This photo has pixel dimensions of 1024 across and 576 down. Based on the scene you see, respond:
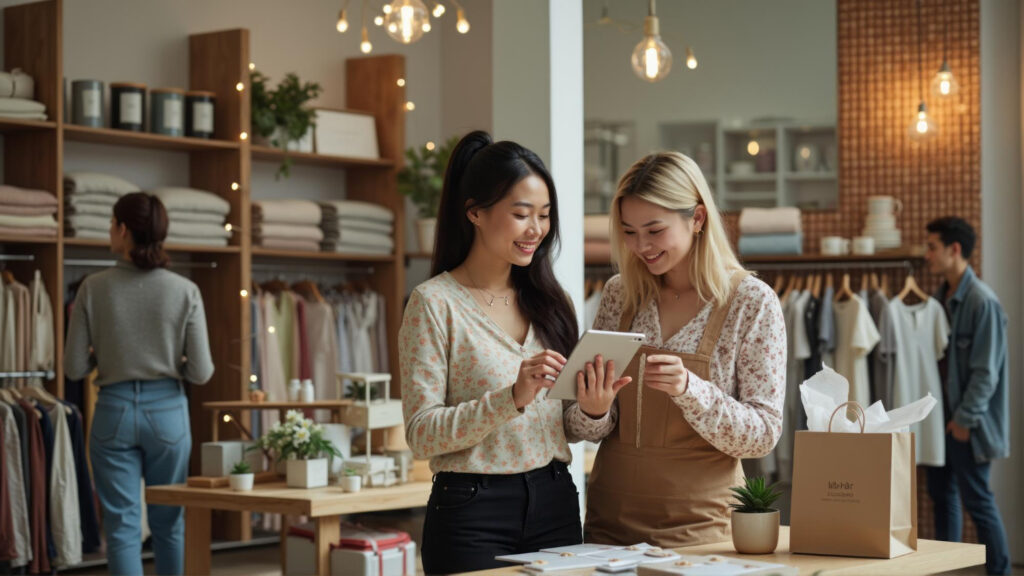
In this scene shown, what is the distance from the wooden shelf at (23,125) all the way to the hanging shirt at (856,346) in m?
4.20

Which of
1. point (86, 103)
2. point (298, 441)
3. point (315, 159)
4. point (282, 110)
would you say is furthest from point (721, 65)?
point (298, 441)

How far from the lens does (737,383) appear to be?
100 inches

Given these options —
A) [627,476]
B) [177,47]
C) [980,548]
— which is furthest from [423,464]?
[177,47]

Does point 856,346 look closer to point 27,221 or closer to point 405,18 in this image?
point 405,18

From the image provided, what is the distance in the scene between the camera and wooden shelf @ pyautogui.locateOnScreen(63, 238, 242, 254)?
238 inches

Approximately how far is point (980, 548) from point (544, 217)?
1122 mm

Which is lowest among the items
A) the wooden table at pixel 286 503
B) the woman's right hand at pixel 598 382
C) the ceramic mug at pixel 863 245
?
the wooden table at pixel 286 503

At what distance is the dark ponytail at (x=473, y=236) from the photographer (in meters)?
2.62

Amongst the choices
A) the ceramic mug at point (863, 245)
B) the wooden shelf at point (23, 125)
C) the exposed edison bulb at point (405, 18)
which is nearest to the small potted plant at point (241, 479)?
the exposed edison bulb at point (405, 18)

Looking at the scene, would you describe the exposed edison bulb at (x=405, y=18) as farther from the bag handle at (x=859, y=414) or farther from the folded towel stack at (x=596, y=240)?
the folded towel stack at (x=596, y=240)

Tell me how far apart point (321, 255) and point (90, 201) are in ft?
4.62

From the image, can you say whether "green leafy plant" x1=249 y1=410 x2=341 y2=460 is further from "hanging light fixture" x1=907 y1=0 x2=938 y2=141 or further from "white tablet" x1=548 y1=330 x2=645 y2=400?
"hanging light fixture" x1=907 y1=0 x2=938 y2=141

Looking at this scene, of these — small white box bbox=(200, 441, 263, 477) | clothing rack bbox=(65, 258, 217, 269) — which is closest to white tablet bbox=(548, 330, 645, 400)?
small white box bbox=(200, 441, 263, 477)

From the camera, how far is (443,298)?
257cm
